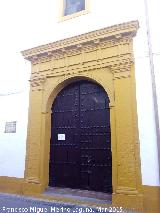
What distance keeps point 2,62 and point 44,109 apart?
2.70 m

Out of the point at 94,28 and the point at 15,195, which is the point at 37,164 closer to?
the point at 15,195

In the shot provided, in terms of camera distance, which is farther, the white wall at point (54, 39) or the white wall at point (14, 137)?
the white wall at point (14, 137)

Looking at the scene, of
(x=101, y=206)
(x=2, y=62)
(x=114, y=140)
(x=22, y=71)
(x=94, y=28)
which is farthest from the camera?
(x=2, y=62)

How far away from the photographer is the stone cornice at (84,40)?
6.44 meters

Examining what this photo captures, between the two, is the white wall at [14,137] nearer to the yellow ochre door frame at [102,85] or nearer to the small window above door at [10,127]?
the small window above door at [10,127]

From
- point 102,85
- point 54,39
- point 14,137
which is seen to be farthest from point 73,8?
point 14,137

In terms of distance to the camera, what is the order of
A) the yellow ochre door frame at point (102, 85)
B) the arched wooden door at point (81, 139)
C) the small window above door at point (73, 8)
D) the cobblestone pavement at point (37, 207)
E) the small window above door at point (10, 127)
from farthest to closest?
1. the small window above door at point (10, 127)
2. the small window above door at point (73, 8)
3. the arched wooden door at point (81, 139)
4. the yellow ochre door frame at point (102, 85)
5. the cobblestone pavement at point (37, 207)

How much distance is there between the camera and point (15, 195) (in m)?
7.25

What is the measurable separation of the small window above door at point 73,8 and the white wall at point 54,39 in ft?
0.55

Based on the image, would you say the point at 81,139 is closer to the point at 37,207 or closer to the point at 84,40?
the point at 37,207

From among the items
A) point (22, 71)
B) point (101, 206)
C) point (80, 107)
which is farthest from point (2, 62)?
point (101, 206)

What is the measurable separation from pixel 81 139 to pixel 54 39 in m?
3.24

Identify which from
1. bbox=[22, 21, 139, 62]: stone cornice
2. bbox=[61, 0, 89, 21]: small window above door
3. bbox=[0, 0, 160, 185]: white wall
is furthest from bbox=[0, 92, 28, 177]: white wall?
bbox=[61, 0, 89, 21]: small window above door

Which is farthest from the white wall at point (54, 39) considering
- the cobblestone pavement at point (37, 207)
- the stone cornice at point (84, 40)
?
the cobblestone pavement at point (37, 207)
